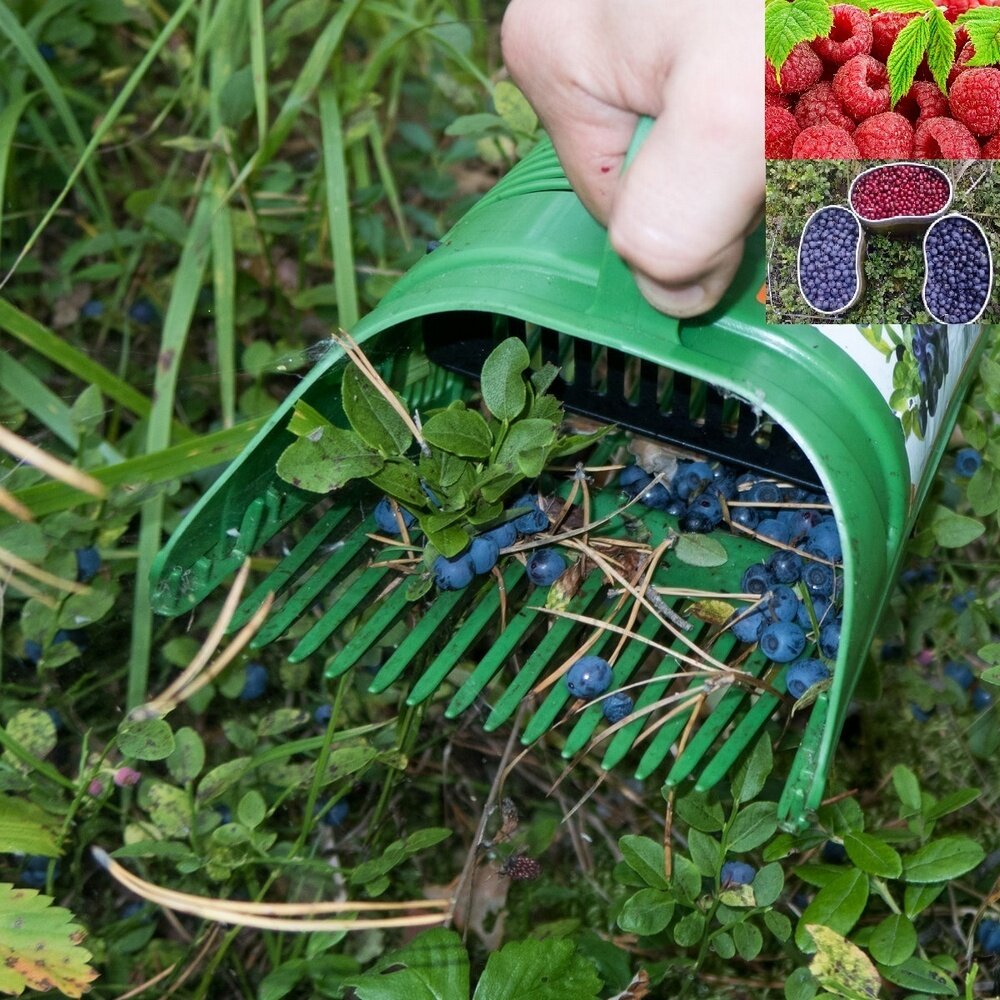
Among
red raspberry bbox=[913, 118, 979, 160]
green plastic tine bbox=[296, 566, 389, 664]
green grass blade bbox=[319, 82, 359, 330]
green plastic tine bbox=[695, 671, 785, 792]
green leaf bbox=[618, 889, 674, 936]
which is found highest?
red raspberry bbox=[913, 118, 979, 160]

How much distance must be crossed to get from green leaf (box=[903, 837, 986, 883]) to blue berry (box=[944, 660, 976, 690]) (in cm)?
47

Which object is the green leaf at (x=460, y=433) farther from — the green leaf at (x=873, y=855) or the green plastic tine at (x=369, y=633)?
the green leaf at (x=873, y=855)

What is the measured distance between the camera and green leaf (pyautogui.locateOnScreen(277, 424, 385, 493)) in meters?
1.06

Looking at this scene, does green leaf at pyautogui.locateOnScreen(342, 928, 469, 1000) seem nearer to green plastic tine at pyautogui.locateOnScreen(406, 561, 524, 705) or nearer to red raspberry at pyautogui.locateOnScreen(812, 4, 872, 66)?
green plastic tine at pyautogui.locateOnScreen(406, 561, 524, 705)

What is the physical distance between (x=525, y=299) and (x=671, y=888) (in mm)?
513

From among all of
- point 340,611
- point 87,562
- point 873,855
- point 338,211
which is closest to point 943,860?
point 873,855

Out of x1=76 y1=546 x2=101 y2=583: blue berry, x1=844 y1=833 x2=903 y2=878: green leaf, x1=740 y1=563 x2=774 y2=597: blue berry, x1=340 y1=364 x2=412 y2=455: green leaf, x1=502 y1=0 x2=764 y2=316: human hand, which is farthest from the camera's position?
x1=76 y1=546 x2=101 y2=583: blue berry

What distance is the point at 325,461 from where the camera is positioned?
1.07m

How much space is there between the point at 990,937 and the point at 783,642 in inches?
14.5

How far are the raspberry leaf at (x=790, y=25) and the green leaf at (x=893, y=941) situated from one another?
66cm

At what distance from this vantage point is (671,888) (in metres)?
1.03

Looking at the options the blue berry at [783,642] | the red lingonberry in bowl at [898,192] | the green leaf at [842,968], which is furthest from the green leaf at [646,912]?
the red lingonberry in bowl at [898,192]

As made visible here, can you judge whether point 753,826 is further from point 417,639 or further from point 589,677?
point 417,639

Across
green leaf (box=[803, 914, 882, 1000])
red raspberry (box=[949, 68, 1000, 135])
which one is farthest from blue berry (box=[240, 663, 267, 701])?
red raspberry (box=[949, 68, 1000, 135])
